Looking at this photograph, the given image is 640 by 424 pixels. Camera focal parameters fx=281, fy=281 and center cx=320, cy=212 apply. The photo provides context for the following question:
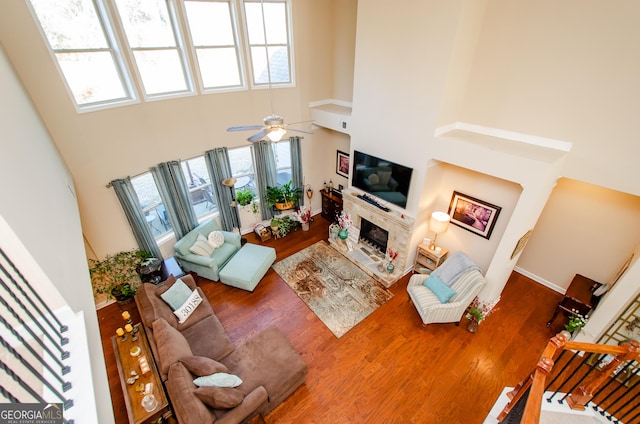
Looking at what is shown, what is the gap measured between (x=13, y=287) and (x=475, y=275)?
5.57 metres

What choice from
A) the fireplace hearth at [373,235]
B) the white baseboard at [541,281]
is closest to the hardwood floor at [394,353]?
the white baseboard at [541,281]

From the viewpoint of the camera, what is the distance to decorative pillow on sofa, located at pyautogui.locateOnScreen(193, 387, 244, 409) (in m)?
3.18

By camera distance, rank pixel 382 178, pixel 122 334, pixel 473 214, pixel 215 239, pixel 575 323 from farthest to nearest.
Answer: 1. pixel 215 239
2. pixel 382 178
3. pixel 473 214
4. pixel 575 323
5. pixel 122 334

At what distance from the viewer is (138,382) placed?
363 cm

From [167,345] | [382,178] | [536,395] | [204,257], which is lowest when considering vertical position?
[204,257]

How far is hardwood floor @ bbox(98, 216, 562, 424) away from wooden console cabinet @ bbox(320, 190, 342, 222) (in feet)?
8.40

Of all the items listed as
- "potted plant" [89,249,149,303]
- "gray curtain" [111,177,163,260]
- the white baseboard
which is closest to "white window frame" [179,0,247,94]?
"gray curtain" [111,177,163,260]

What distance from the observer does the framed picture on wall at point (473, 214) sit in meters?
5.12

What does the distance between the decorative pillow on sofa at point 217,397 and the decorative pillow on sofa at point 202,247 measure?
Answer: 10.2 feet

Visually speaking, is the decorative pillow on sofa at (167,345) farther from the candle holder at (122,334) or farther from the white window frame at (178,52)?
the white window frame at (178,52)

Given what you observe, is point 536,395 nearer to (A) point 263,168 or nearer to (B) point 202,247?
(B) point 202,247

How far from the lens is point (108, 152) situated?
4652 mm

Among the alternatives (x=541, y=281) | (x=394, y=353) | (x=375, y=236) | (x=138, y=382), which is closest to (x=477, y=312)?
(x=394, y=353)

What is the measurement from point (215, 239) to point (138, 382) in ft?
9.87
